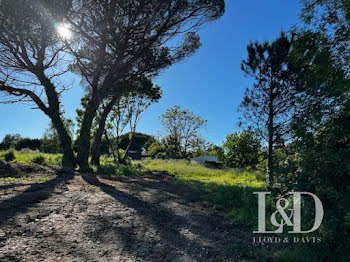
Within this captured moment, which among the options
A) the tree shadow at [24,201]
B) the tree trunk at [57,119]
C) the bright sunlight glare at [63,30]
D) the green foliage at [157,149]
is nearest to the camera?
the tree shadow at [24,201]

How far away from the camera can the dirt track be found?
7.32 feet

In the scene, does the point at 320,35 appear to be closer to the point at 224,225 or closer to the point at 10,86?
the point at 224,225

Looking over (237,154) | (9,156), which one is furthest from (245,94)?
(237,154)

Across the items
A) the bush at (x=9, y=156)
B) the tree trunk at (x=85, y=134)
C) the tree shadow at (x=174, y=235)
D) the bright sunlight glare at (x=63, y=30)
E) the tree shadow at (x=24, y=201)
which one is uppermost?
the bright sunlight glare at (x=63, y=30)

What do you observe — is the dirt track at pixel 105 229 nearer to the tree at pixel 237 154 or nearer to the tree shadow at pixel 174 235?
the tree shadow at pixel 174 235

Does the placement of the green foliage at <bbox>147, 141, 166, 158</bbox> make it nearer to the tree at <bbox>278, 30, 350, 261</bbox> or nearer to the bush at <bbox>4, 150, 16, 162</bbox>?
the bush at <bbox>4, 150, 16, 162</bbox>

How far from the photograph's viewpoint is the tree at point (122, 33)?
8.55 metres

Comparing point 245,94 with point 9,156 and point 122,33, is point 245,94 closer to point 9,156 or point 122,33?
point 122,33

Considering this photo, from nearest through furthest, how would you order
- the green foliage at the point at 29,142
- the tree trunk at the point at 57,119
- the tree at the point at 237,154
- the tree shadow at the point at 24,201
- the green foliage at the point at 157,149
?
the tree shadow at the point at 24,201, the tree trunk at the point at 57,119, the tree at the point at 237,154, the green foliage at the point at 157,149, the green foliage at the point at 29,142

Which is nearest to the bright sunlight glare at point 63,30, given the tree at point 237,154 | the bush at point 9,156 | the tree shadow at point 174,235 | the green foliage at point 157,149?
the bush at point 9,156

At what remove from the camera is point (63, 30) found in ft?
27.7

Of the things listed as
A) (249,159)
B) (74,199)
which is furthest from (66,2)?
(249,159)

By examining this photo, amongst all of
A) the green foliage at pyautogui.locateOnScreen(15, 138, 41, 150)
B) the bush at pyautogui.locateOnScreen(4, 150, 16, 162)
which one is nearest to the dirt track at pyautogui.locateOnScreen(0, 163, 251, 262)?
the bush at pyautogui.locateOnScreen(4, 150, 16, 162)

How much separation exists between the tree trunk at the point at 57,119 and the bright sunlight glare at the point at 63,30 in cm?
176
